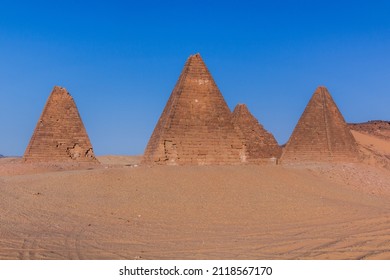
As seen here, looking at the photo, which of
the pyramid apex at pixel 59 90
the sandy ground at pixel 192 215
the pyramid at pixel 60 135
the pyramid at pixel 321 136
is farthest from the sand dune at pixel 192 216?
the pyramid apex at pixel 59 90

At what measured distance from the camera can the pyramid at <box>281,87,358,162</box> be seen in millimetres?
24469

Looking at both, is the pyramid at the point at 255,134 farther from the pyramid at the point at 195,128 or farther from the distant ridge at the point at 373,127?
the distant ridge at the point at 373,127

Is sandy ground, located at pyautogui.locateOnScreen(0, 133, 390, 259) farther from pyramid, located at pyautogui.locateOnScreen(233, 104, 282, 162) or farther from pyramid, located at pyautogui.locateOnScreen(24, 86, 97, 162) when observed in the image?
pyramid, located at pyautogui.locateOnScreen(233, 104, 282, 162)

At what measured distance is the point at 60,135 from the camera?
24.0 meters

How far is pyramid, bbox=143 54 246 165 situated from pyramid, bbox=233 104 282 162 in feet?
34.3

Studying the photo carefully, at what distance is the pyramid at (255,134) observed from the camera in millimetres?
27481

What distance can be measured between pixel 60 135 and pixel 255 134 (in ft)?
32.0

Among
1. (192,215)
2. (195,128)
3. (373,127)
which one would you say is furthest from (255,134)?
(373,127)

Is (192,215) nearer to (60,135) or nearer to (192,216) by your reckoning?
(192,216)

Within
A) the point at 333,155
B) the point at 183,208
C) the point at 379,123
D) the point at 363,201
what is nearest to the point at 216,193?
the point at 183,208

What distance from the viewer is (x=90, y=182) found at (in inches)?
496

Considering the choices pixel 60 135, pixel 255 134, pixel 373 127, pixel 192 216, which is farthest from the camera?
pixel 373 127

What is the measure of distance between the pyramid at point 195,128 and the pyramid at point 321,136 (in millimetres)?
8859
